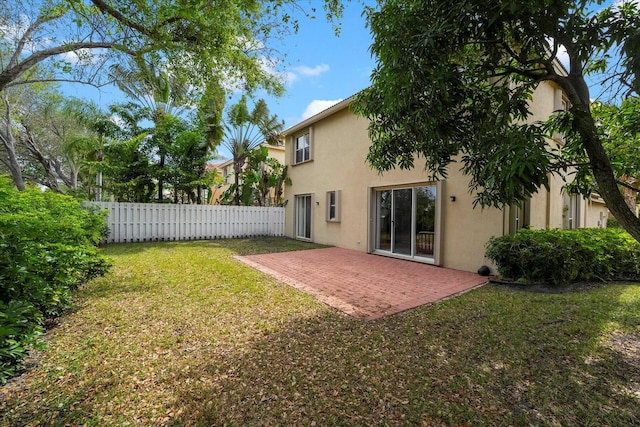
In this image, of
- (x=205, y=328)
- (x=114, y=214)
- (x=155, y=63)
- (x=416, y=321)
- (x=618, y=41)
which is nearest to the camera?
(x=618, y=41)

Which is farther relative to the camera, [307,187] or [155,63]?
[307,187]

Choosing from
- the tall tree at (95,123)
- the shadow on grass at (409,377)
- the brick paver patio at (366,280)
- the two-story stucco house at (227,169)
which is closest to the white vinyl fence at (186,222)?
the tall tree at (95,123)

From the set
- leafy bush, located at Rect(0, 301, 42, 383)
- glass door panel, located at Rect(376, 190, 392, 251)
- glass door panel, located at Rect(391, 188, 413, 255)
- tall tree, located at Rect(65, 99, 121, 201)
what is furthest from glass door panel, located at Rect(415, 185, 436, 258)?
tall tree, located at Rect(65, 99, 121, 201)

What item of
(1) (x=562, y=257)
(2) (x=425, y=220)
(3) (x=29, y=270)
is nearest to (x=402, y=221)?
(2) (x=425, y=220)

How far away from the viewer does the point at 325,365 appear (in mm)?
3057

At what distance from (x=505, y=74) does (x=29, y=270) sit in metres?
6.26

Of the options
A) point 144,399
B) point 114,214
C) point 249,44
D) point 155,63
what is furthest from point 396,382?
point 114,214

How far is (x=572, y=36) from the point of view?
3.05m

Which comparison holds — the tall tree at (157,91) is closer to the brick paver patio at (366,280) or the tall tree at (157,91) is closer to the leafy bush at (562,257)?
the brick paver patio at (366,280)

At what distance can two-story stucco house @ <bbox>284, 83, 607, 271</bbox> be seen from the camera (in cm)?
776

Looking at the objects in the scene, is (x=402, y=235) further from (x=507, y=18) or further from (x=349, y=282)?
(x=507, y=18)

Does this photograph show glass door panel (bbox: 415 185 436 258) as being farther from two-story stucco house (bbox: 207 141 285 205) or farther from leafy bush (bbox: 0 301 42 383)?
two-story stucco house (bbox: 207 141 285 205)

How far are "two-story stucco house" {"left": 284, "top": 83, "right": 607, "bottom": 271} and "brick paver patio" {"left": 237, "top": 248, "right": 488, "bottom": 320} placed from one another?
2.39 ft

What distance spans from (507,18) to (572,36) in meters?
0.72
